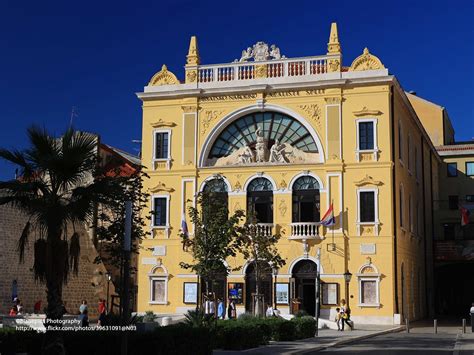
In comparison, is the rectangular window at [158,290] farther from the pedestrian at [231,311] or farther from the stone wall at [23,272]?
the pedestrian at [231,311]

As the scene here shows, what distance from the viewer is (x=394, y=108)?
4112cm

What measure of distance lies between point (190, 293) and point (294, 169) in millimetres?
9206

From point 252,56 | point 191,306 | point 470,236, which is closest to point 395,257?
point 191,306

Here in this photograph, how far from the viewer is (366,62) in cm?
4109

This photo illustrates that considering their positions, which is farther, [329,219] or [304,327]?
[329,219]

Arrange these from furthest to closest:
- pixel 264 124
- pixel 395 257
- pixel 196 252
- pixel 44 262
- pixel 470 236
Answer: pixel 470 236 < pixel 264 124 < pixel 395 257 < pixel 196 252 < pixel 44 262

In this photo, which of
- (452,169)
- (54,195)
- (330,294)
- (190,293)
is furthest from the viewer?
(452,169)

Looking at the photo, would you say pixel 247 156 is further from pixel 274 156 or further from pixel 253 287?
pixel 253 287

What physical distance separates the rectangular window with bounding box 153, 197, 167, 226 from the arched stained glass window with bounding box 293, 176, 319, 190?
7.97 meters

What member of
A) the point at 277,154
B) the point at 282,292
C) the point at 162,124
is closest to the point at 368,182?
the point at 277,154

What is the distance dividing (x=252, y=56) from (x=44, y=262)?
1163 inches

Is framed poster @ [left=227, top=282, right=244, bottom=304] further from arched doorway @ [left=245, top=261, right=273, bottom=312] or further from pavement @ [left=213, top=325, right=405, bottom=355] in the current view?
pavement @ [left=213, top=325, right=405, bottom=355]

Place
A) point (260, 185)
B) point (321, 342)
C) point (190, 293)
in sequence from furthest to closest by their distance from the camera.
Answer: point (260, 185), point (190, 293), point (321, 342)

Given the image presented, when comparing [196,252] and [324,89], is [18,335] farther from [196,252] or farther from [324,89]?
[324,89]
